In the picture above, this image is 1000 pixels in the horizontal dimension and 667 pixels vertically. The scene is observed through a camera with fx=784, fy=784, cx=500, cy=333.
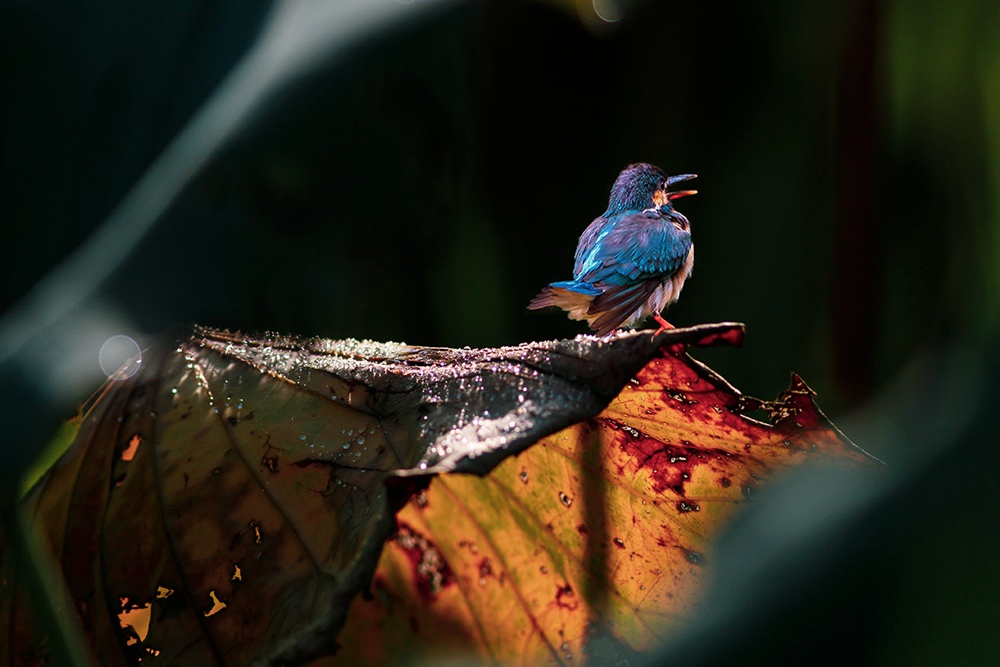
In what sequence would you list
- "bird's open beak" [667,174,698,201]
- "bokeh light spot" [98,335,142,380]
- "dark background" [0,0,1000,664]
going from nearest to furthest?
"bokeh light spot" [98,335,142,380] < "dark background" [0,0,1000,664] < "bird's open beak" [667,174,698,201]

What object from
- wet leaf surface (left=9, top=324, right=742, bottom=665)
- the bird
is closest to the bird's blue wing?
the bird

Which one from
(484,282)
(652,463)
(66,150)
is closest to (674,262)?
(484,282)

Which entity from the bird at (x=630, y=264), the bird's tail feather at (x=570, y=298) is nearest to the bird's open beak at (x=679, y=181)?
the bird at (x=630, y=264)

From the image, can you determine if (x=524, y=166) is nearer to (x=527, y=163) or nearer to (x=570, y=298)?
(x=527, y=163)

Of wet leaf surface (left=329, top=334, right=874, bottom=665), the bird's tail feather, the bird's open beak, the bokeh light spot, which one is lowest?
wet leaf surface (left=329, top=334, right=874, bottom=665)

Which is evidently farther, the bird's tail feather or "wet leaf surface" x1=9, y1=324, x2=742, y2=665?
the bird's tail feather

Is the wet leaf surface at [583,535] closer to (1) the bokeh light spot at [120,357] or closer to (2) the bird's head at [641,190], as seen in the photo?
(1) the bokeh light spot at [120,357]

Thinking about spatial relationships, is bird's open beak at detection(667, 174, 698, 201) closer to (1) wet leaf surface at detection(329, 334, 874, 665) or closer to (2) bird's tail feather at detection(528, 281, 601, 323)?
(2) bird's tail feather at detection(528, 281, 601, 323)
